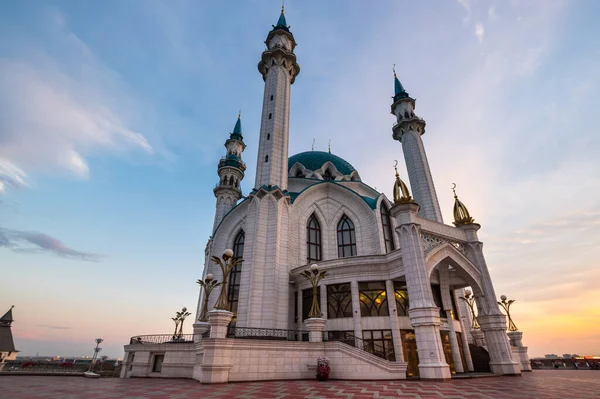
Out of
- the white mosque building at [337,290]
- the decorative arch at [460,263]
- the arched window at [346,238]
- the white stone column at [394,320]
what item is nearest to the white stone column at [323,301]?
the white mosque building at [337,290]

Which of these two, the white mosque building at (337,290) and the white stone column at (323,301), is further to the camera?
the white stone column at (323,301)

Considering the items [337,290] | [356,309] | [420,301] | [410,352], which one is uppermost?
[337,290]

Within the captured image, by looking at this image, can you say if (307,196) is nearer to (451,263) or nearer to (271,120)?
(271,120)

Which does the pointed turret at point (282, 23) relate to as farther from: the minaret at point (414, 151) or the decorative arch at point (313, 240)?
the decorative arch at point (313, 240)

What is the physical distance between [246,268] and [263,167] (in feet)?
29.0

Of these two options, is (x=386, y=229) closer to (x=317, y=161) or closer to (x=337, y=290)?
(x=337, y=290)

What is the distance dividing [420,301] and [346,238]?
11.1 m

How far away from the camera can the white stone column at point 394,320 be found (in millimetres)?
17141

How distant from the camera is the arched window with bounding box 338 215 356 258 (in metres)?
25.2

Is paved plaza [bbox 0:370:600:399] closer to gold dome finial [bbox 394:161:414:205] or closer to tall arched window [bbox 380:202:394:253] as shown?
gold dome finial [bbox 394:161:414:205]

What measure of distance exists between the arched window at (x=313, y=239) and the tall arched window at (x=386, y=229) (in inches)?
221

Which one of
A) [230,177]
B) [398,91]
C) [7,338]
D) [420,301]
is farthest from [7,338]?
[398,91]

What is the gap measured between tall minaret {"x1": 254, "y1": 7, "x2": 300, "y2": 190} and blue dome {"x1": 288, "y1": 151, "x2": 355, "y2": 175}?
890 cm

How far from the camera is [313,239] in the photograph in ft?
84.6
